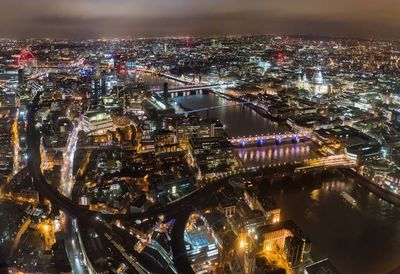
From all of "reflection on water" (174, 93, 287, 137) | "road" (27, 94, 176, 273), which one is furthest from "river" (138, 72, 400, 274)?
"road" (27, 94, 176, 273)

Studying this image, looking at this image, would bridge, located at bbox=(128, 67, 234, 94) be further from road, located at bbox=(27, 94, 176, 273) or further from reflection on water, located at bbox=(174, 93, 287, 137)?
road, located at bbox=(27, 94, 176, 273)

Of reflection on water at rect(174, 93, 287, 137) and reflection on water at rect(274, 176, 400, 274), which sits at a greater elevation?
reflection on water at rect(174, 93, 287, 137)

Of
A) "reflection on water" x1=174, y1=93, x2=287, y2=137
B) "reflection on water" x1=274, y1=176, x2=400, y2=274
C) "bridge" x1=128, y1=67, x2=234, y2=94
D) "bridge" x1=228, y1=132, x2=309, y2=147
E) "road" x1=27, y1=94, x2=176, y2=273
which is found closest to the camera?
"road" x1=27, y1=94, x2=176, y2=273

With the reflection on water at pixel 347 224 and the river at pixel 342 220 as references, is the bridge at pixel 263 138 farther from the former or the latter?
the reflection on water at pixel 347 224

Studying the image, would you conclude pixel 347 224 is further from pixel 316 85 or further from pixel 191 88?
pixel 191 88

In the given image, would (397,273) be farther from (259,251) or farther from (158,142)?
(158,142)

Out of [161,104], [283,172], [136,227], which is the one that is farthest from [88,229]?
[161,104]
